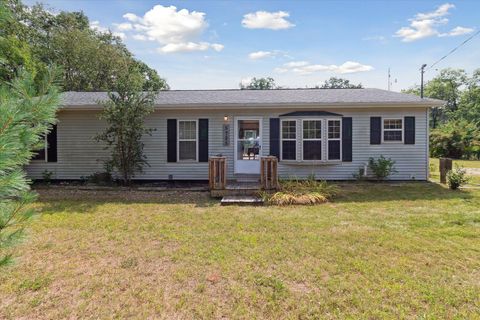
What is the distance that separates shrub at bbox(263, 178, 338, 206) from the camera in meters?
6.97

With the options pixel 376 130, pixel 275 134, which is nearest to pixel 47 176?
pixel 275 134

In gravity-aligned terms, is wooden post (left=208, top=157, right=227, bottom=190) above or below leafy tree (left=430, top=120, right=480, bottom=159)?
below

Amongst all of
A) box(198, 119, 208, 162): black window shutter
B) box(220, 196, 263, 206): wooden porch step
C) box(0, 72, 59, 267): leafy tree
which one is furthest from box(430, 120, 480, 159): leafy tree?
box(0, 72, 59, 267): leafy tree

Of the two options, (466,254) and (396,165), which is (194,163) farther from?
(466,254)

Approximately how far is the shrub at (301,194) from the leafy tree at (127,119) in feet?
14.1

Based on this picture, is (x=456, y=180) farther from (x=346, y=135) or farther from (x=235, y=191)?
(x=235, y=191)

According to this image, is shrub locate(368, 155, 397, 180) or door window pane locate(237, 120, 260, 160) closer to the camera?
shrub locate(368, 155, 397, 180)

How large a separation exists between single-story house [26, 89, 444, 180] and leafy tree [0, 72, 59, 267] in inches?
299

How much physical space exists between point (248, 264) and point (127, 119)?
6340 millimetres

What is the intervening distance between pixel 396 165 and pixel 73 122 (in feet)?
36.5

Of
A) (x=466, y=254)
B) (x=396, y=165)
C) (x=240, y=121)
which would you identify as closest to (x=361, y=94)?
(x=396, y=165)

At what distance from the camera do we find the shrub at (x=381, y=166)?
30.3ft

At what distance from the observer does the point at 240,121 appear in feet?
31.7

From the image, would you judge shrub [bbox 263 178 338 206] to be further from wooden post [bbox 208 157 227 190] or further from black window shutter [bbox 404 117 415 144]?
black window shutter [bbox 404 117 415 144]
